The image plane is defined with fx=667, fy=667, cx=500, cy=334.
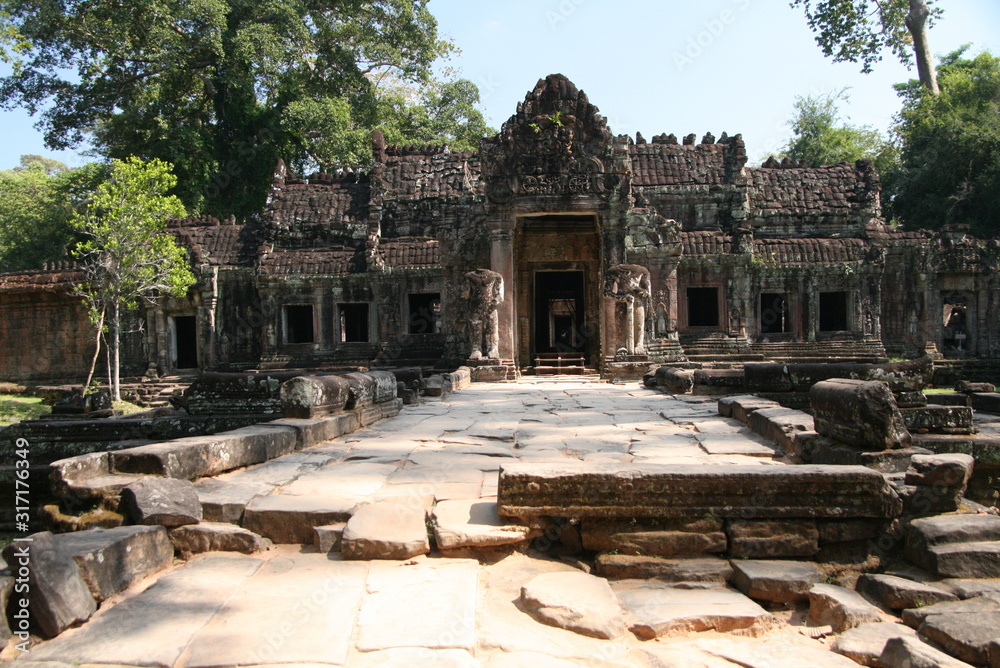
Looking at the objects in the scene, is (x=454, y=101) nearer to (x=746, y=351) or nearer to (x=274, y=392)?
(x=746, y=351)

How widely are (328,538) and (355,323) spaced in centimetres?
1753

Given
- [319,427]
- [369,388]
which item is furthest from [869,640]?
[369,388]

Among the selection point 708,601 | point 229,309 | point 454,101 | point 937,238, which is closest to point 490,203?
point 229,309

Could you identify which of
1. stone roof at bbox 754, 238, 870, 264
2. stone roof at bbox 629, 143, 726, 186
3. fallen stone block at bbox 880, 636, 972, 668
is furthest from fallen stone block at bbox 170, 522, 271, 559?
stone roof at bbox 629, 143, 726, 186

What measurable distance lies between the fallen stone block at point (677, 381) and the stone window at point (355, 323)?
11412 mm

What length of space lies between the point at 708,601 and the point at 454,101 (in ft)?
108

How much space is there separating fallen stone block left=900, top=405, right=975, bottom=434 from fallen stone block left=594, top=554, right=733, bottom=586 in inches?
98.8

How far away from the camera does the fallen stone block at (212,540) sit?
3.11m

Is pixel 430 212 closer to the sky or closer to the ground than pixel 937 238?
closer to the sky

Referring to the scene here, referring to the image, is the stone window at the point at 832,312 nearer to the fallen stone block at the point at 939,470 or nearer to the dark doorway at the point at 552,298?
the dark doorway at the point at 552,298

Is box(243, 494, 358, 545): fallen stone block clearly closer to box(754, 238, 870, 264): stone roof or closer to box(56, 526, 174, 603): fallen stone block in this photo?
box(56, 526, 174, 603): fallen stone block

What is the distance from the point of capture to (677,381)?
9406 mm

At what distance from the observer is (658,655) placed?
234cm

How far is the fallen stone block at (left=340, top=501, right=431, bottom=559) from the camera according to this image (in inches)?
116
